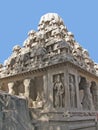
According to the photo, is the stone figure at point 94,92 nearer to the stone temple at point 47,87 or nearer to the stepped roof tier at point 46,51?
the stone temple at point 47,87

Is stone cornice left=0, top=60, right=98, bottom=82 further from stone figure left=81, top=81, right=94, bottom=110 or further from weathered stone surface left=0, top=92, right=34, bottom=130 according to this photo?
weathered stone surface left=0, top=92, right=34, bottom=130

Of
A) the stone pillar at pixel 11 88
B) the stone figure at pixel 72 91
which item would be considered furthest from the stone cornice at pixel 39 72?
the stone figure at pixel 72 91

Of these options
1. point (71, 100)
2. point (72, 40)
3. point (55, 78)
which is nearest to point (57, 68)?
point (55, 78)

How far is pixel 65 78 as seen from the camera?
48.0 ft

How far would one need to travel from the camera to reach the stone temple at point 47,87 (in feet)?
44.6

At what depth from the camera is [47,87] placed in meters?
15.4

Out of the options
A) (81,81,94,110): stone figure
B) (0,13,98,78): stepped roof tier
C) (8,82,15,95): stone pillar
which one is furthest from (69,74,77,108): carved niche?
(8,82,15,95): stone pillar

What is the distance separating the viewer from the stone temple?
44.6 feet

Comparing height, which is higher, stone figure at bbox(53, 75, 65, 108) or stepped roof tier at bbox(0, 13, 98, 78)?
stepped roof tier at bbox(0, 13, 98, 78)

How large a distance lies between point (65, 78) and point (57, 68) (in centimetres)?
100

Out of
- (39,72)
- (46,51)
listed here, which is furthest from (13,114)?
(46,51)

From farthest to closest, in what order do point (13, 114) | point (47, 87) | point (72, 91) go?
point (47, 87) → point (72, 91) → point (13, 114)

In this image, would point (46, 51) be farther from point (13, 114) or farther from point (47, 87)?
point (13, 114)

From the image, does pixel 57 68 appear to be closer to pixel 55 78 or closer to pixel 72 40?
pixel 55 78
